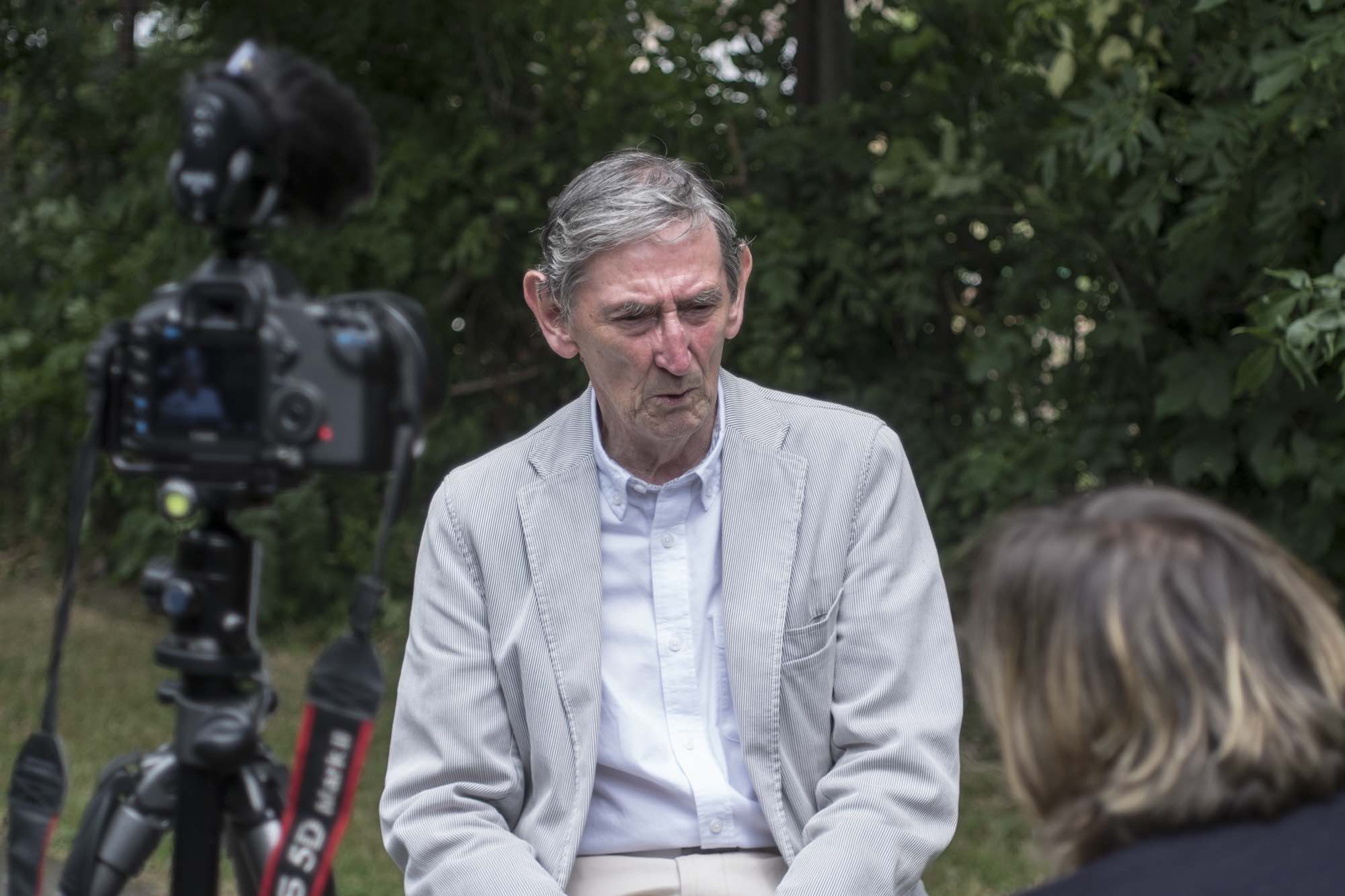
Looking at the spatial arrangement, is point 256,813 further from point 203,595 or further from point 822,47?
point 822,47

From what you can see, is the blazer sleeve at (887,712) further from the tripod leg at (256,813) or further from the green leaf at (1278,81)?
the green leaf at (1278,81)

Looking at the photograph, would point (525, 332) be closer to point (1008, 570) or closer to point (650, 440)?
point (650, 440)

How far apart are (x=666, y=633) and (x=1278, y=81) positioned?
1.76 m

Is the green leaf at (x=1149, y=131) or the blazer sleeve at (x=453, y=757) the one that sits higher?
the green leaf at (x=1149, y=131)

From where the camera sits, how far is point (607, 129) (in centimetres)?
539

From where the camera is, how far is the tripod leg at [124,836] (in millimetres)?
1681

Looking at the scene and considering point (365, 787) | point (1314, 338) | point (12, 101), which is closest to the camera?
point (1314, 338)

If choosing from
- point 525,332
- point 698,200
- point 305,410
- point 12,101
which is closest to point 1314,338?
point 698,200

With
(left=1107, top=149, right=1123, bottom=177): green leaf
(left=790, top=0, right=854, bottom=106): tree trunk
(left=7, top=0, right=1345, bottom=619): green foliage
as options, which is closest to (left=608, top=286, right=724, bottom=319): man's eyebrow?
(left=7, top=0, right=1345, bottom=619): green foliage

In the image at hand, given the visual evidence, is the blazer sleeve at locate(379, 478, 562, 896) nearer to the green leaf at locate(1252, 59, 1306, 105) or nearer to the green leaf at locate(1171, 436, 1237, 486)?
the green leaf at locate(1252, 59, 1306, 105)

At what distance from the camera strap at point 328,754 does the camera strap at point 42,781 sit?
29 cm

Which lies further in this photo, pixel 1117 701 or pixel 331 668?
pixel 331 668

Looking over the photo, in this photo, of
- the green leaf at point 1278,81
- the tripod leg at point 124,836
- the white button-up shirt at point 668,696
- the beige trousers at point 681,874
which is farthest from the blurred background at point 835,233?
the tripod leg at point 124,836

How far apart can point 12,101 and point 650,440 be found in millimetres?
5986
